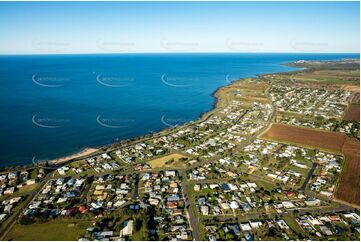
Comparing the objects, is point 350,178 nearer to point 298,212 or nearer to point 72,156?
point 298,212

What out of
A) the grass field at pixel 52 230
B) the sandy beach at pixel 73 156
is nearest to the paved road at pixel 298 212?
the grass field at pixel 52 230

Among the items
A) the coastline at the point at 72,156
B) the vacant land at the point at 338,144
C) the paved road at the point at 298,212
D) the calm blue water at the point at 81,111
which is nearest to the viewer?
the paved road at the point at 298,212

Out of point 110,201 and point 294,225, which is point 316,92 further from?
point 110,201

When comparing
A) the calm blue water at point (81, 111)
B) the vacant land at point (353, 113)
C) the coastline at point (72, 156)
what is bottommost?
the calm blue water at point (81, 111)

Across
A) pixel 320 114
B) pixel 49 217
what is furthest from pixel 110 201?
pixel 320 114

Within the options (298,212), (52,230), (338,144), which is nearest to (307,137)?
(338,144)

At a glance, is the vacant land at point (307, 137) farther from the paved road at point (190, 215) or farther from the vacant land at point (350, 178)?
the paved road at point (190, 215)
